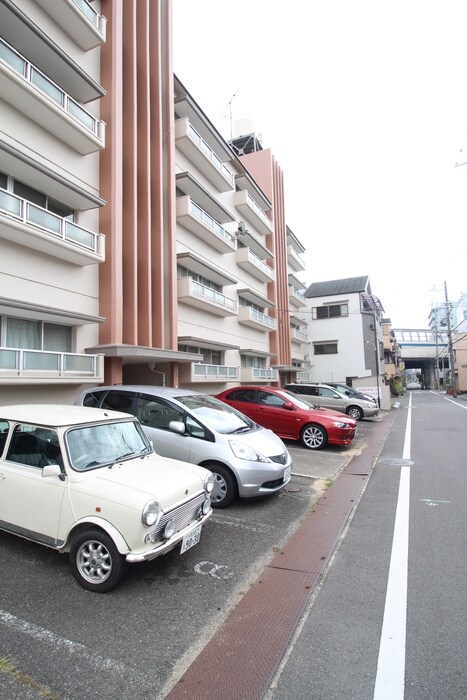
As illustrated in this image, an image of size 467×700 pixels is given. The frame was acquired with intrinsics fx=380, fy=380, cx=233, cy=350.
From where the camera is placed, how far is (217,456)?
550cm

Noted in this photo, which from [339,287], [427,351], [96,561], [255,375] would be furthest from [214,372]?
[427,351]

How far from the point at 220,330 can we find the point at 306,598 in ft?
51.2

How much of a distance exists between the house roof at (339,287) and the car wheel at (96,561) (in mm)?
36834

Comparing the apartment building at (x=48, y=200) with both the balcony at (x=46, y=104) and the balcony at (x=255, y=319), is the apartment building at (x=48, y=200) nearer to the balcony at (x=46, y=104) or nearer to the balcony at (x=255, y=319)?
the balcony at (x=46, y=104)

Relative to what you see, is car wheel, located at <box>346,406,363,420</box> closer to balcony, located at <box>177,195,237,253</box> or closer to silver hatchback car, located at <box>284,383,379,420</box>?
silver hatchback car, located at <box>284,383,379,420</box>

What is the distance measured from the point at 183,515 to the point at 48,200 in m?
9.69

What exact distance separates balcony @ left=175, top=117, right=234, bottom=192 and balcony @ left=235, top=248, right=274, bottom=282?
3.34 metres

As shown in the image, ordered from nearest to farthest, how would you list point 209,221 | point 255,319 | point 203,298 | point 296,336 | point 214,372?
1. point 203,298
2. point 214,372
3. point 209,221
4. point 255,319
5. point 296,336

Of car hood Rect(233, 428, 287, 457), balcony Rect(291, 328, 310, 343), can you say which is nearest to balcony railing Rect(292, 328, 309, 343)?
balcony Rect(291, 328, 310, 343)

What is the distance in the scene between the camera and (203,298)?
51.2 feet

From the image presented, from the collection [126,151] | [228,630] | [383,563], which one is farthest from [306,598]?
[126,151]

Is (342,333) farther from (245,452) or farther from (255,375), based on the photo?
(245,452)

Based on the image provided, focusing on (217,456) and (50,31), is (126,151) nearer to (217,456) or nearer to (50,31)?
(50,31)

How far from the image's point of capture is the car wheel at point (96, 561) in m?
3.21
